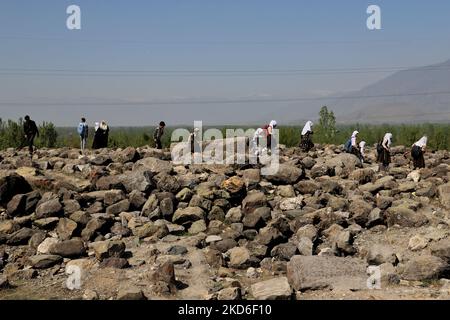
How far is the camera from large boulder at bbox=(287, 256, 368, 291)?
8078 mm

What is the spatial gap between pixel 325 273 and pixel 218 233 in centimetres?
310

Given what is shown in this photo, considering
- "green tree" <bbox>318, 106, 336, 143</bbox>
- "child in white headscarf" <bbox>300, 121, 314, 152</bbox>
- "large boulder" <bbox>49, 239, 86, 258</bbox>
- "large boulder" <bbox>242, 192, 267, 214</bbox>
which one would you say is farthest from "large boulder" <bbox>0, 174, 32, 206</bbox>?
"green tree" <bbox>318, 106, 336, 143</bbox>

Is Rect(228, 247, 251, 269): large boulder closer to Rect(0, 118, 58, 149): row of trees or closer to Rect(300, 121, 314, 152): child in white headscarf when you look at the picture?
Rect(300, 121, 314, 152): child in white headscarf

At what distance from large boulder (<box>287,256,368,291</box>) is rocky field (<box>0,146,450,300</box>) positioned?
0.02 meters

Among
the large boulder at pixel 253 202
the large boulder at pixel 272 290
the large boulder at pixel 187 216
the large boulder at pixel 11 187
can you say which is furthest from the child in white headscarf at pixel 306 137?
the large boulder at pixel 272 290

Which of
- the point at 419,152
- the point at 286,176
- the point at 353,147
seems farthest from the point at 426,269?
the point at 353,147

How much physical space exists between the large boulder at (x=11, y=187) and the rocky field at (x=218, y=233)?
3 cm

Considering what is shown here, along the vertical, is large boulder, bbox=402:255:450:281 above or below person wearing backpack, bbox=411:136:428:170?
below

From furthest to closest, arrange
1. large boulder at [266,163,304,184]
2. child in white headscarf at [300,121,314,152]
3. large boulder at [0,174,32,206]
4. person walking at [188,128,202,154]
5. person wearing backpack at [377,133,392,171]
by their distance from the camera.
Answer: child in white headscarf at [300,121,314,152] < person walking at [188,128,202,154] < person wearing backpack at [377,133,392,171] < large boulder at [266,163,304,184] < large boulder at [0,174,32,206]

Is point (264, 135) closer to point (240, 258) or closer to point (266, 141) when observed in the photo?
point (266, 141)

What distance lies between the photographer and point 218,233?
35.3 ft

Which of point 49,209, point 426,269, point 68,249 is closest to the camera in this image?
point 426,269
